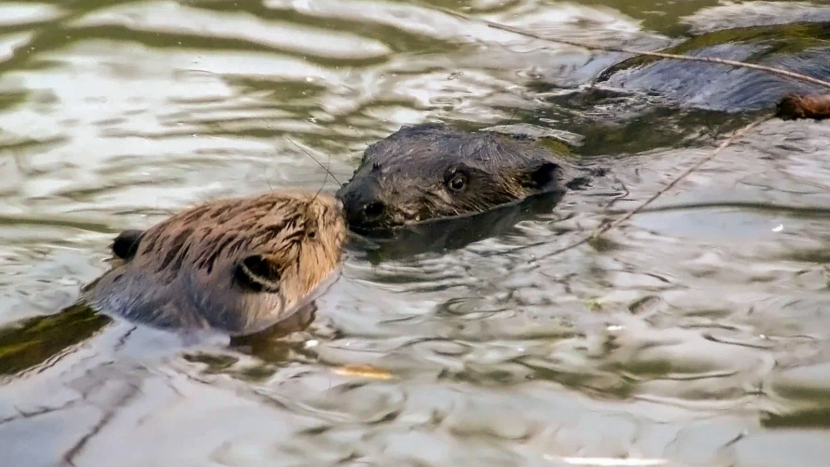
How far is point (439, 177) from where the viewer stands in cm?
470

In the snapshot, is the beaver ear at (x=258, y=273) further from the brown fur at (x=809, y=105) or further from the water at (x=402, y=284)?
the brown fur at (x=809, y=105)

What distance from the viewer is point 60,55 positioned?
6.67 m

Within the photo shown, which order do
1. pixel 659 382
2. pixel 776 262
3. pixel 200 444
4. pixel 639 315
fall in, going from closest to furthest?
pixel 200 444
pixel 659 382
pixel 639 315
pixel 776 262

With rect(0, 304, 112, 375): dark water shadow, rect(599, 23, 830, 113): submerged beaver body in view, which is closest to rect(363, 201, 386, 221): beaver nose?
rect(0, 304, 112, 375): dark water shadow

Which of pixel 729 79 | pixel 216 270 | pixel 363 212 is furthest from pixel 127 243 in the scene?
pixel 729 79

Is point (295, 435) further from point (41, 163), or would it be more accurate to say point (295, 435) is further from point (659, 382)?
point (41, 163)

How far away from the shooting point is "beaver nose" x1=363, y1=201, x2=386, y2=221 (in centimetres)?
443

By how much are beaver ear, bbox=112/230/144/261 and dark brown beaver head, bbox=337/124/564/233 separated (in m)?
1.02

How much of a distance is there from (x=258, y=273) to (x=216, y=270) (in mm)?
134

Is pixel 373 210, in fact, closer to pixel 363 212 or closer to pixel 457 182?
pixel 363 212

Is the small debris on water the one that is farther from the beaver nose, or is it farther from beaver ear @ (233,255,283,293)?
the beaver nose

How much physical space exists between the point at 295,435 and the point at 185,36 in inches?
186

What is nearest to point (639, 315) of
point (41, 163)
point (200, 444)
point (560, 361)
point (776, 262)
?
point (560, 361)

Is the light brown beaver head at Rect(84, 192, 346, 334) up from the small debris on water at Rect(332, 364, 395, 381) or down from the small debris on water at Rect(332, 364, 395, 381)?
up
